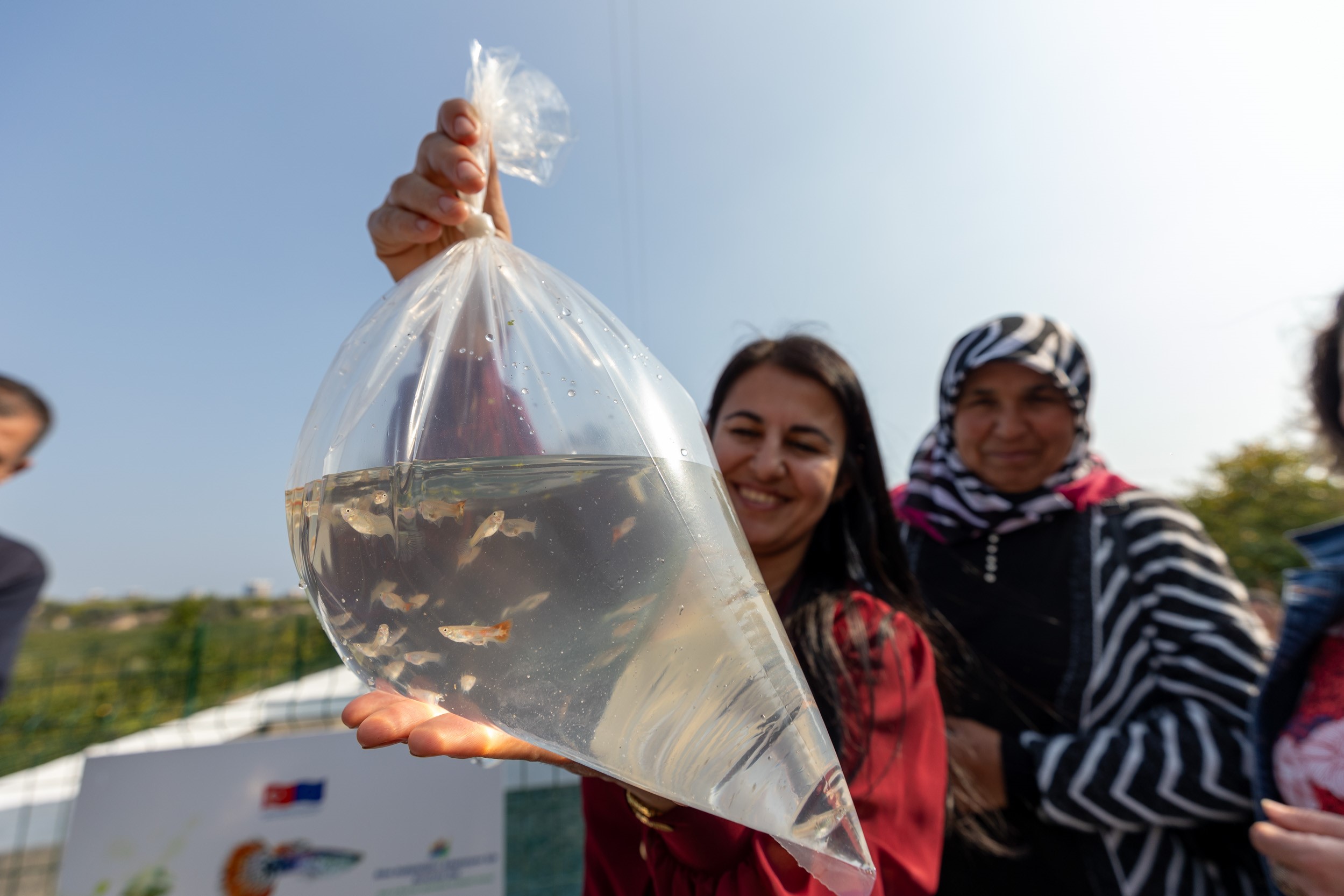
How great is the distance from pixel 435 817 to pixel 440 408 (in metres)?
2.73

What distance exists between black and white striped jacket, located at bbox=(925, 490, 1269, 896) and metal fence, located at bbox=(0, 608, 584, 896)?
3.26 meters

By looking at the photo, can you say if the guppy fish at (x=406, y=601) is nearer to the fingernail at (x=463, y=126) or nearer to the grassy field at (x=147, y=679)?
the fingernail at (x=463, y=126)

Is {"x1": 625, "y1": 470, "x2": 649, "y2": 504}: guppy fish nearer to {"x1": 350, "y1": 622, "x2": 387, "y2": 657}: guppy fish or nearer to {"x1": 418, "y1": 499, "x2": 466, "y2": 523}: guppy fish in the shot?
{"x1": 418, "y1": 499, "x2": 466, "y2": 523}: guppy fish

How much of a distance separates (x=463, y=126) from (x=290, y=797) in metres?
2.94

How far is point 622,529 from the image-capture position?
0.63 m

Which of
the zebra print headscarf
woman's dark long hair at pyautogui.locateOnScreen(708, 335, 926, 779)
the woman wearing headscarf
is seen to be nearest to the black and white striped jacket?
the woman wearing headscarf

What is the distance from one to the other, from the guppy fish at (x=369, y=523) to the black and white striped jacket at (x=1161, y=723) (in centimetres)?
168

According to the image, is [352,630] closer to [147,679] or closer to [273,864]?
[273,864]

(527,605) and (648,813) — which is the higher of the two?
(527,605)

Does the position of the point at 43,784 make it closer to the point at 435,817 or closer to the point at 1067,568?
the point at 435,817

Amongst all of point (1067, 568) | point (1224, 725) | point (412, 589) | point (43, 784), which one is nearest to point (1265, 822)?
point (1224, 725)

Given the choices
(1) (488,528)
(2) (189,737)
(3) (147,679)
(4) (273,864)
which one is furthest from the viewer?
(3) (147,679)

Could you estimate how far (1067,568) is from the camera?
6.01 feet

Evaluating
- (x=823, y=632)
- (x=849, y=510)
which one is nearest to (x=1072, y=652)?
(x=849, y=510)
